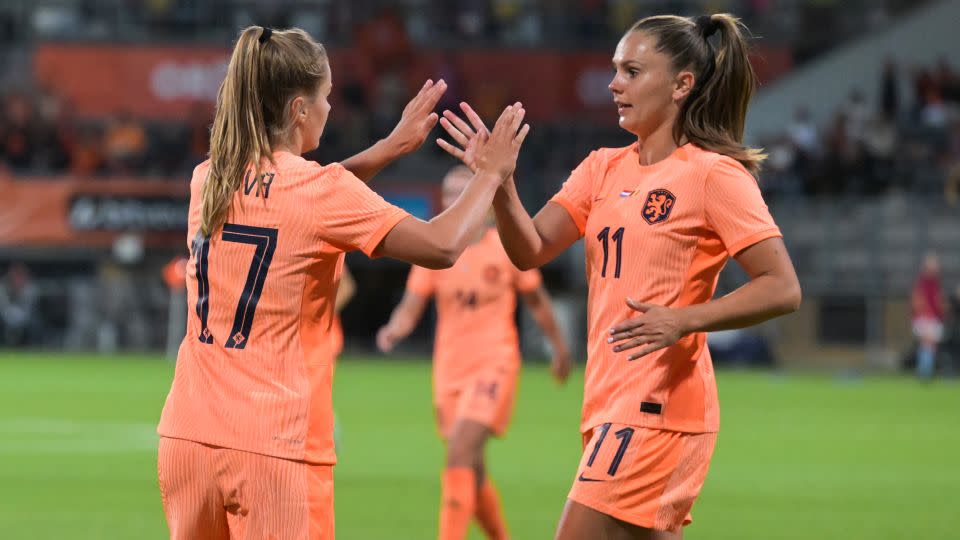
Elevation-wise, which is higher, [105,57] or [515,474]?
[105,57]

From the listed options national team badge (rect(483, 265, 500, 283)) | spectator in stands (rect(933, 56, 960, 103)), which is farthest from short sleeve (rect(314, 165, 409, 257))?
spectator in stands (rect(933, 56, 960, 103))

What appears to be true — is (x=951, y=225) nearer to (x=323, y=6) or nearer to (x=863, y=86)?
(x=863, y=86)

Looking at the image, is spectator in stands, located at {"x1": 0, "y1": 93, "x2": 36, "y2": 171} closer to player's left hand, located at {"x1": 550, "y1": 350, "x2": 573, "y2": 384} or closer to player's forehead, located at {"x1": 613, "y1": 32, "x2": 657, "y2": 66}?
player's left hand, located at {"x1": 550, "y1": 350, "x2": 573, "y2": 384}

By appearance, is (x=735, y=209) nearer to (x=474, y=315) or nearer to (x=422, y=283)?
(x=474, y=315)

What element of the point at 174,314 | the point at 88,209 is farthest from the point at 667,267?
the point at 174,314

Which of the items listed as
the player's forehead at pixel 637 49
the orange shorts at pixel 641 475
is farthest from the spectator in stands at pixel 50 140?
the orange shorts at pixel 641 475

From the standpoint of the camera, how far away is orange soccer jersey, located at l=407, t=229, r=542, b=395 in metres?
8.98

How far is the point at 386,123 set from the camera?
1240 inches

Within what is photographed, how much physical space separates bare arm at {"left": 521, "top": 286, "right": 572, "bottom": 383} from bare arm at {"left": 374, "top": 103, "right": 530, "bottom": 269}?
508cm

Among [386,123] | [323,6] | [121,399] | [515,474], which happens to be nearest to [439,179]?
[386,123]

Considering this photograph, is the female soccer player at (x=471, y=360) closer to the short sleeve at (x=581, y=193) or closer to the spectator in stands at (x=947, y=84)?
the short sleeve at (x=581, y=193)

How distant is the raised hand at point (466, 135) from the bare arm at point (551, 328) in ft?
15.9

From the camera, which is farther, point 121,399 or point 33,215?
point 33,215

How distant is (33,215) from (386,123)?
24.3 feet
